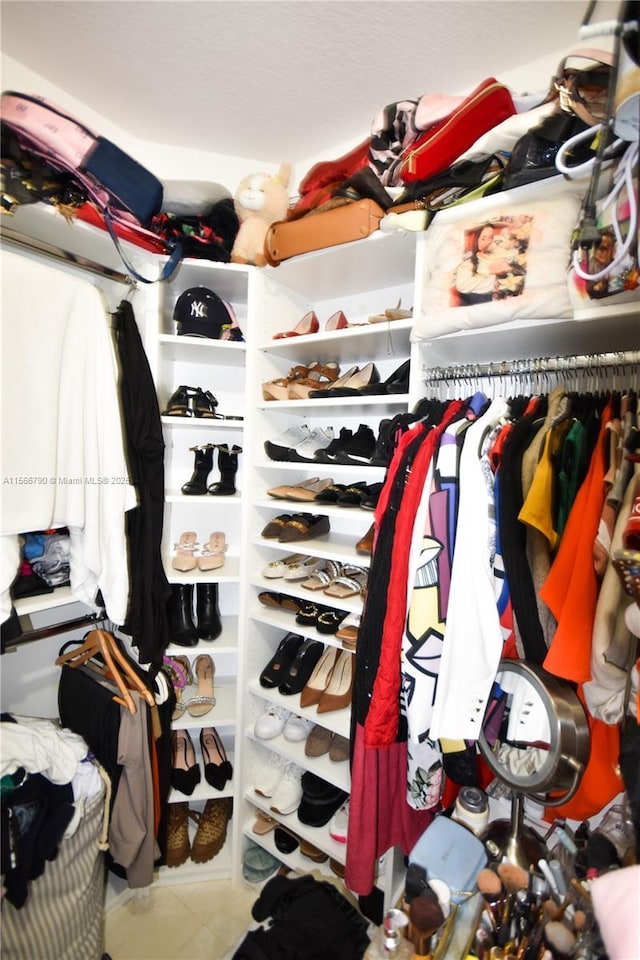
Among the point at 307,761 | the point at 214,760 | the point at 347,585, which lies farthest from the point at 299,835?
the point at 347,585

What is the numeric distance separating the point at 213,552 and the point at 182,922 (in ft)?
4.02

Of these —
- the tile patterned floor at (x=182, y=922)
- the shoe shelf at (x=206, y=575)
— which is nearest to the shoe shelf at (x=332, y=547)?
the shoe shelf at (x=206, y=575)

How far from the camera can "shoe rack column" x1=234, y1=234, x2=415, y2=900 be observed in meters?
1.28

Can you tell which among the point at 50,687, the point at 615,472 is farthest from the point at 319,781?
the point at 615,472

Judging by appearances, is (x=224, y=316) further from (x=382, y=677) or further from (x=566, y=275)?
(x=382, y=677)

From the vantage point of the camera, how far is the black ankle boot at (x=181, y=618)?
4.75ft

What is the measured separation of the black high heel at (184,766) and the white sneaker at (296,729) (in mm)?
379

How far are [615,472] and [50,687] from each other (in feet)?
5.89

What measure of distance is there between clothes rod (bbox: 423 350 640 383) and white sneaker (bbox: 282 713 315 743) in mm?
1250

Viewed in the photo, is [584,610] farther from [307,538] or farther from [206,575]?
[206,575]

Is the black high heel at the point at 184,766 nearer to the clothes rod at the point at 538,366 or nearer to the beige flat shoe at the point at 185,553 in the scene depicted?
the beige flat shoe at the point at 185,553

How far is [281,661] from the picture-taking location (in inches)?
59.7

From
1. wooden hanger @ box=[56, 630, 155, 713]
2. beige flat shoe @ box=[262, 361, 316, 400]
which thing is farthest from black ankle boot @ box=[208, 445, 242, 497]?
wooden hanger @ box=[56, 630, 155, 713]

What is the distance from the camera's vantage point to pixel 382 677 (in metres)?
0.94
